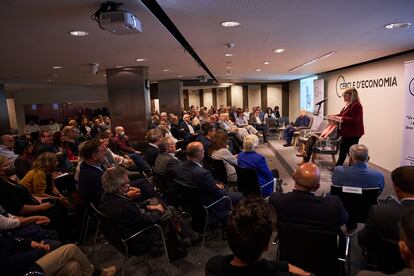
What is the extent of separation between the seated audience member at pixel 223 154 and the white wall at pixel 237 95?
43.7ft

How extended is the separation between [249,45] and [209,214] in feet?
9.25

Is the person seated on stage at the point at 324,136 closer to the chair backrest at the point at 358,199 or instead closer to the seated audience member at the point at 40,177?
the chair backrest at the point at 358,199

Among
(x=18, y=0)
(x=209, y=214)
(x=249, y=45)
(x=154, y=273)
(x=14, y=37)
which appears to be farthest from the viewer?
(x=249, y=45)

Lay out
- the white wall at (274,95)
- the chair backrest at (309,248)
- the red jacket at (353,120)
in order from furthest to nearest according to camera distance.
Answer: the white wall at (274,95) → the red jacket at (353,120) → the chair backrest at (309,248)

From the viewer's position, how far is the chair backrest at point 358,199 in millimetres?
2598

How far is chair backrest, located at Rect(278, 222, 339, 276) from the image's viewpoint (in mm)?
1801

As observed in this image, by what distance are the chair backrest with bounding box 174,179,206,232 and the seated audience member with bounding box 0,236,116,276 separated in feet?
3.45

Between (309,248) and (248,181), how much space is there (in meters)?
1.72

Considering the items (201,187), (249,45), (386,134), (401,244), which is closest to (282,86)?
(386,134)

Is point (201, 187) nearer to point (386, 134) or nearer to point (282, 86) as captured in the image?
point (386, 134)

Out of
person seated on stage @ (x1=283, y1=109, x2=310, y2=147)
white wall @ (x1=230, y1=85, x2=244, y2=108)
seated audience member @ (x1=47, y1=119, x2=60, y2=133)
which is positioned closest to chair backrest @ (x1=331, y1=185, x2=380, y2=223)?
person seated on stage @ (x1=283, y1=109, x2=310, y2=147)

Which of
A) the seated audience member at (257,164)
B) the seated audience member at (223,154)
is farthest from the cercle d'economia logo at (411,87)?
the seated audience member at (223,154)

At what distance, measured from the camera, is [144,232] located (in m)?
2.60

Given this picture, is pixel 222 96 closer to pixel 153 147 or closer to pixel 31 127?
pixel 31 127
